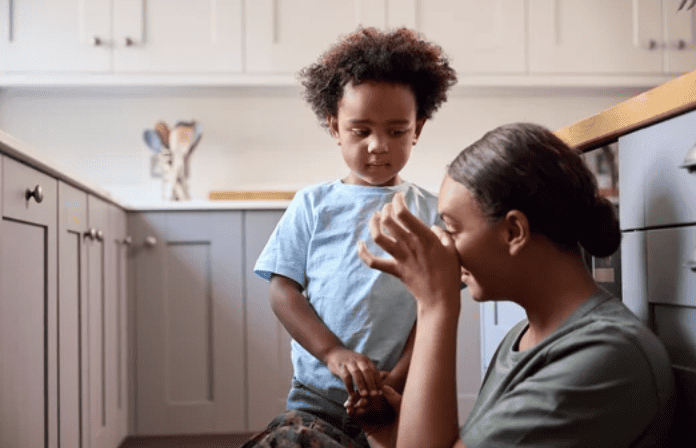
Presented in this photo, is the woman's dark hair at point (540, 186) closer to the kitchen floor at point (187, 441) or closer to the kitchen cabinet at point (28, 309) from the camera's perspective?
the kitchen cabinet at point (28, 309)

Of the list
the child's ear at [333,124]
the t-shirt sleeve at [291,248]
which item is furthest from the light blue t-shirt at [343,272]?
the child's ear at [333,124]

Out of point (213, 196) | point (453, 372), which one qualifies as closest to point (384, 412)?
point (453, 372)

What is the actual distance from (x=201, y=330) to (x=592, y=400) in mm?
2056

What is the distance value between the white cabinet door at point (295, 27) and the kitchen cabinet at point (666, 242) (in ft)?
6.91

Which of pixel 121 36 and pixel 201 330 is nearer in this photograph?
pixel 201 330

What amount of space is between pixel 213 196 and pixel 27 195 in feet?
4.79

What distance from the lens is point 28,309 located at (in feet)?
4.61

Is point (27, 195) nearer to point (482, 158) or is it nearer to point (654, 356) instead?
point (482, 158)

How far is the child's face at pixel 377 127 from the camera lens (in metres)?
1.08

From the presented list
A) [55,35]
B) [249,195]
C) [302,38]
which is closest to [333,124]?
[249,195]

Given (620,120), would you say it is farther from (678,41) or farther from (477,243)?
(678,41)

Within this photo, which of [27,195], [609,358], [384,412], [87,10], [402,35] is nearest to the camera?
[609,358]

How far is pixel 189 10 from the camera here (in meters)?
2.85

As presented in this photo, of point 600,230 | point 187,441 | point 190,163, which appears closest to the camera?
point 600,230
